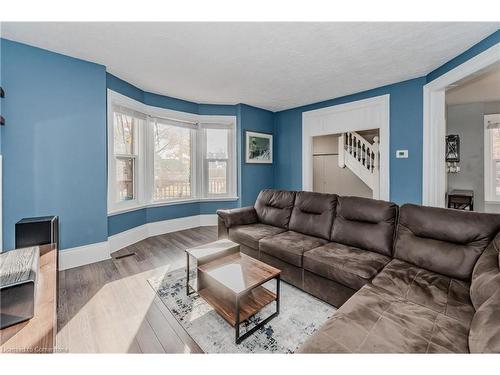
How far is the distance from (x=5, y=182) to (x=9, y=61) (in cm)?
128

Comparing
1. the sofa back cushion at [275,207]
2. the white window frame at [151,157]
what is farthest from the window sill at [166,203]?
the sofa back cushion at [275,207]

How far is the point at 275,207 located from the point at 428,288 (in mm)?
1983

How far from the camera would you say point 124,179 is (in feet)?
11.9

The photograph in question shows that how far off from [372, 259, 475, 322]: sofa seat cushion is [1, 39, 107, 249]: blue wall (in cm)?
334

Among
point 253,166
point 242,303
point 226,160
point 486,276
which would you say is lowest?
point 242,303

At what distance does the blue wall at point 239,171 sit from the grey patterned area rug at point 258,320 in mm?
1882

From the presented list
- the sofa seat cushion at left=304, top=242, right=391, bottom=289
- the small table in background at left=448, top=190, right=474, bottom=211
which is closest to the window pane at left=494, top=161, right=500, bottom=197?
the small table in background at left=448, top=190, right=474, bottom=211

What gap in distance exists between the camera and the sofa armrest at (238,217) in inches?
122

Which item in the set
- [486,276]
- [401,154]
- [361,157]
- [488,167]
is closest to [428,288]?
[486,276]

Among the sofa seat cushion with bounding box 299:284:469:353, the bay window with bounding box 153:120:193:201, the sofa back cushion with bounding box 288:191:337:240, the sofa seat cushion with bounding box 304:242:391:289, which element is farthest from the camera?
→ the bay window with bounding box 153:120:193:201

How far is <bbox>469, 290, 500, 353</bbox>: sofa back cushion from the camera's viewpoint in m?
0.85

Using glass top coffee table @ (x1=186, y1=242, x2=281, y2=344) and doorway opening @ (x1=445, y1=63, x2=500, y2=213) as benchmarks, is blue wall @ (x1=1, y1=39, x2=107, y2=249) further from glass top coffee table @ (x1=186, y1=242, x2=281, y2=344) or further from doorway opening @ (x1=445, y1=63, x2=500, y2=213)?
doorway opening @ (x1=445, y1=63, x2=500, y2=213)

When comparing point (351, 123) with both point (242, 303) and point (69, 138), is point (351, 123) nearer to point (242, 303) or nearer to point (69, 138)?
point (242, 303)

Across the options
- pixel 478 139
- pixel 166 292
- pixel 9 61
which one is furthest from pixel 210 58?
pixel 478 139
